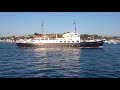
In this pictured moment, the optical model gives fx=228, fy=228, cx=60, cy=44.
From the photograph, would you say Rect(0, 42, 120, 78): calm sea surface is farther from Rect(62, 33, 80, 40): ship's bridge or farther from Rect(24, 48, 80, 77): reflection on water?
Rect(62, 33, 80, 40): ship's bridge

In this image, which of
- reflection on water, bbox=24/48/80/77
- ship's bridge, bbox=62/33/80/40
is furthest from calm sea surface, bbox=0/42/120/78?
ship's bridge, bbox=62/33/80/40

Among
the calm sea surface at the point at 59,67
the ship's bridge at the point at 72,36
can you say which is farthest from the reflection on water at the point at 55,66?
the ship's bridge at the point at 72,36

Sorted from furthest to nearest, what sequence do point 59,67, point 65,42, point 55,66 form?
point 65,42, point 55,66, point 59,67

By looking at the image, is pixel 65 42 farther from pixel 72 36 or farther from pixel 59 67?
pixel 59 67

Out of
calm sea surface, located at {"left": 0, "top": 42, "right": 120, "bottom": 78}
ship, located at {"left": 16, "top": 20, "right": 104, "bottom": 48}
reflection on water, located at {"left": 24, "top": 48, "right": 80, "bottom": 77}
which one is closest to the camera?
calm sea surface, located at {"left": 0, "top": 42, "right": 120, "bottom": 78}

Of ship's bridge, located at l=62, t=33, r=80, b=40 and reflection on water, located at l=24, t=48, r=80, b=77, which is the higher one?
ship's bridge, located at l=62, t=33, r=80, b=40

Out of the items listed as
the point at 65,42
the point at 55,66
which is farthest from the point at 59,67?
the point at 65,42

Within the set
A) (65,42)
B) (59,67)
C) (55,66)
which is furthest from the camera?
(65,42)
